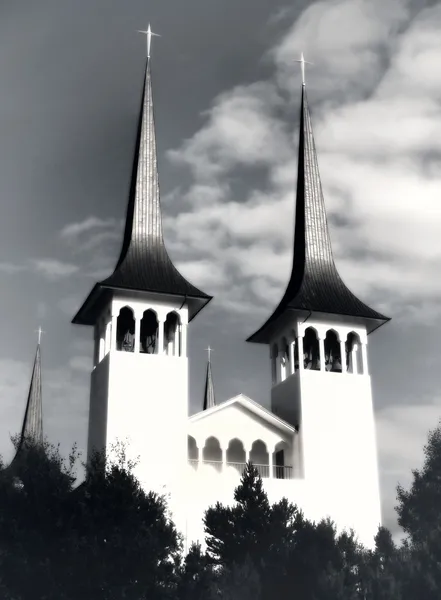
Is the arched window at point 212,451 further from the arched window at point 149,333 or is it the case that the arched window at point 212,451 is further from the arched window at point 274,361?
the arched window at point 274,361

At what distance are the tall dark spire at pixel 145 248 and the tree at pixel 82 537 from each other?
9.77m

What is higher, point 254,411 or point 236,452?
point 254,411

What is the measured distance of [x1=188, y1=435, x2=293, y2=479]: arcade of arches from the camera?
3816 cm

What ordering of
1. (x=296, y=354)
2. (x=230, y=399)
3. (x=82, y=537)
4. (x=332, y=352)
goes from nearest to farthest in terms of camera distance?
(x=82, y=537), (x=230, y=399), (x=296, y=354), (x=332, y=352)

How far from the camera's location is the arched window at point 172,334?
39.2 meters

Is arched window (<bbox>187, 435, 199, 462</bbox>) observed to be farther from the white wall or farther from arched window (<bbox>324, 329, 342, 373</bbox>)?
arched window (<bbox>324, 329, 342, 373</bbox>)

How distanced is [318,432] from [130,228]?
535 inches

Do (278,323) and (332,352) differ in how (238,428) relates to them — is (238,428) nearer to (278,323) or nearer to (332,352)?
(278,323)

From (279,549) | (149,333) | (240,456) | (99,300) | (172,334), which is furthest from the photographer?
(149,333)

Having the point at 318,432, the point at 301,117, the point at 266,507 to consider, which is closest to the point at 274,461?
the point at 318,432

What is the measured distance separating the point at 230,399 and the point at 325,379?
4.48m

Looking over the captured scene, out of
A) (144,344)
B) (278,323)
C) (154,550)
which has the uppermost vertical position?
(278,323)

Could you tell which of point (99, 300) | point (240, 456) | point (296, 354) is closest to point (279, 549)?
point (240, 456)

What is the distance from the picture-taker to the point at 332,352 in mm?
42062
